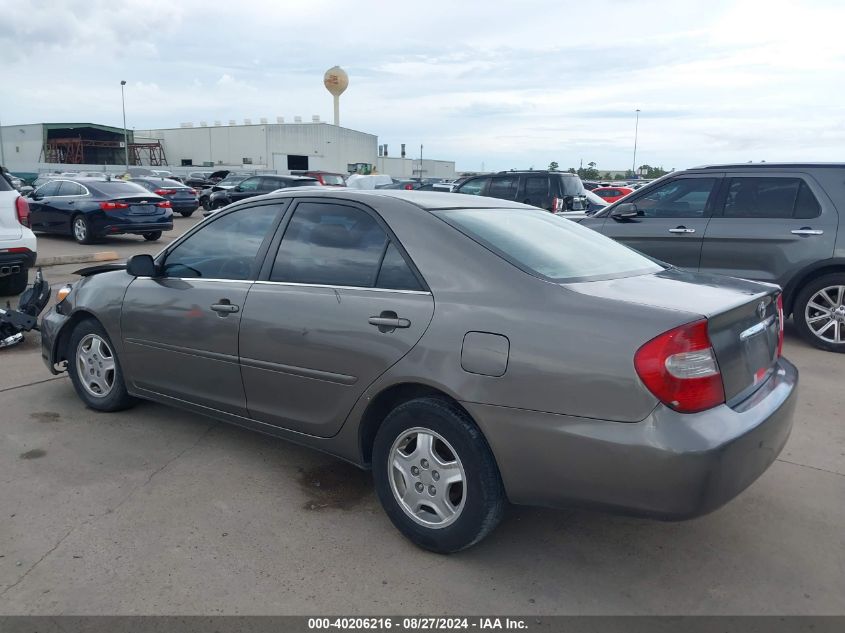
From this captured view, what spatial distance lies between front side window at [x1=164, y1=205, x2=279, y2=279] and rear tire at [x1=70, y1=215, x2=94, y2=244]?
11636mm

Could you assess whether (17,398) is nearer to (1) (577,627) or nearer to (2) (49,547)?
(2) (49,547)

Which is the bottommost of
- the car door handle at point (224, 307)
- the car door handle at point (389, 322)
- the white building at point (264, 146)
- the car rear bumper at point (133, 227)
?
the car rear bumper at point (133, 227)

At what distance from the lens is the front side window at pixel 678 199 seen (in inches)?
297

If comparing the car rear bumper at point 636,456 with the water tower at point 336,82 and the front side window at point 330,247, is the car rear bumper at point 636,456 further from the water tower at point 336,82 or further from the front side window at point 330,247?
the water tower at point 336,82

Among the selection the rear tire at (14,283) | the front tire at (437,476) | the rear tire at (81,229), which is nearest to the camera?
the front tire at (437,476)

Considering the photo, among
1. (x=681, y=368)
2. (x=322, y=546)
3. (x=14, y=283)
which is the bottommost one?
(x=322, y=546)

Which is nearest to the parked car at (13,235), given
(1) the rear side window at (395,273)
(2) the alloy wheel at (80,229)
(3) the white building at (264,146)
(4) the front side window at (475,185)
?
(1) the rear side window at (395,273)

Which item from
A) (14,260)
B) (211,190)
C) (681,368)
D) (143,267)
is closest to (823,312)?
(681,368)

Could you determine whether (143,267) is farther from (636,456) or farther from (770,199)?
(770,199)

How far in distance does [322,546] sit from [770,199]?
19.9 feet

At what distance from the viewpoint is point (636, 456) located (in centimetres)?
253

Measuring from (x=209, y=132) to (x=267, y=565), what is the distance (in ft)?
247

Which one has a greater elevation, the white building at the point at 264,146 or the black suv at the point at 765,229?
the white building at the point at 264,146

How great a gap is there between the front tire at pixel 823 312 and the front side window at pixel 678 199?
1.35 m
